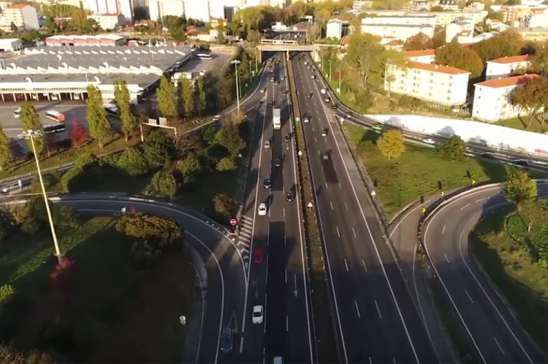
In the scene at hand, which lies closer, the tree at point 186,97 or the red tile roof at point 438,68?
the tree at point 186,97

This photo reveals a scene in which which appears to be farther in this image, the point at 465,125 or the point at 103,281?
the point at 465,125

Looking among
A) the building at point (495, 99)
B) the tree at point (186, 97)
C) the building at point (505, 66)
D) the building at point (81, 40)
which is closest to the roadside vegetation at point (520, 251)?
the building at point (495, 99)

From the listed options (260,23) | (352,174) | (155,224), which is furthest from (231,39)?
(155,224)

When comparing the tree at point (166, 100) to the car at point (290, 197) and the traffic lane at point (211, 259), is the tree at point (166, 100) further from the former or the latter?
the car at point (290, 197)

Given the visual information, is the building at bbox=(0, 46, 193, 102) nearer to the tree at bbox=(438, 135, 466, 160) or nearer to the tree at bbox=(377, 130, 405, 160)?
the tree at bbox=(377, 130, 405, 160)

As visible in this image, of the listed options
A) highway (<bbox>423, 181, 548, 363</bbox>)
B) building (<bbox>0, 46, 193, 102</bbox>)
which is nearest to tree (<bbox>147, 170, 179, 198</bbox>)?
highway (<bbox>423, 181, 548, 363</bbox>)

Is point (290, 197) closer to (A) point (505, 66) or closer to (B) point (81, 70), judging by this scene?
(A) point (505, 66)

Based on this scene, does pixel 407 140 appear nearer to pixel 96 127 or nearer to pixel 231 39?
pixel 96 127
